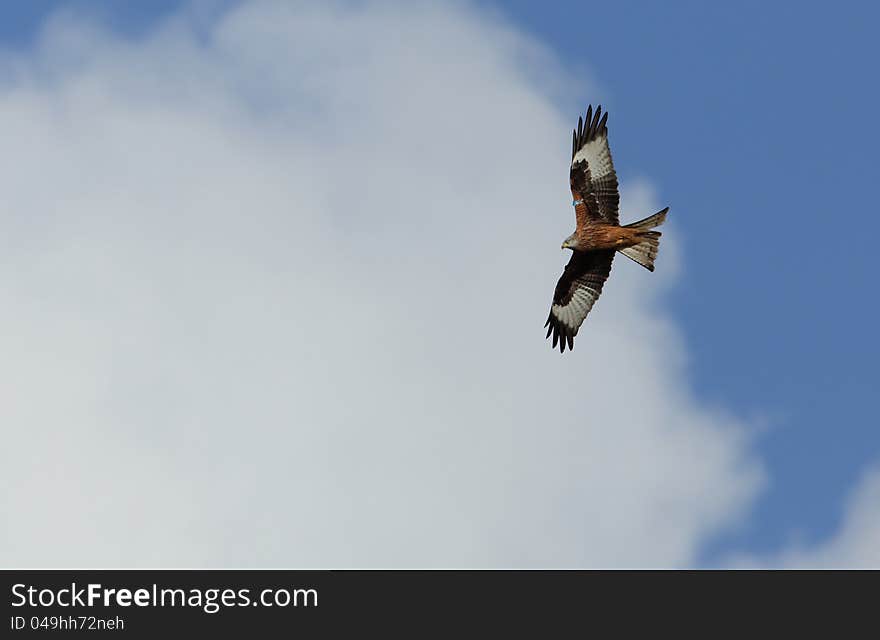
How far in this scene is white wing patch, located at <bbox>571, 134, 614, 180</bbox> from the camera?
119 ft

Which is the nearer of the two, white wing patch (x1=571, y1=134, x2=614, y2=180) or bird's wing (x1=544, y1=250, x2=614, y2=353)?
white wing patch (x1=571, y1=134, x2=614, y2=180)

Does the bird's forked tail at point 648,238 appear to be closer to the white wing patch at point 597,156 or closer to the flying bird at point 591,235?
the flying bird at point 591,235

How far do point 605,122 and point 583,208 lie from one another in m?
2.33

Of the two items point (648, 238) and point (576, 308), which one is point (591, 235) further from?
point (576, 308)

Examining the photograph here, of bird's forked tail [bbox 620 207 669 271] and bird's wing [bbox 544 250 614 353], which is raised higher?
bird's wing [bbox 544 250 614 353]

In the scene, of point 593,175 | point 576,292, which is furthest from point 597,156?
point 576,292

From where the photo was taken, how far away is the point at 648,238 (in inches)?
1375

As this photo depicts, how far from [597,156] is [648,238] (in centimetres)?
277

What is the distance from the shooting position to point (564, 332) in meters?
38.5

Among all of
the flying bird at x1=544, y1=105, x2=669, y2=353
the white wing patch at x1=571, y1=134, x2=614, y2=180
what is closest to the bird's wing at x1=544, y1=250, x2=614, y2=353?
the flying bird at x1=544, y1=105, x2=669, y2=353

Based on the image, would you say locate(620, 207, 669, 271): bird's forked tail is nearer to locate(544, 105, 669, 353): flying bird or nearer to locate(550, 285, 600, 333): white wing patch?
locate(544, 105, 669, 353): flying bird
